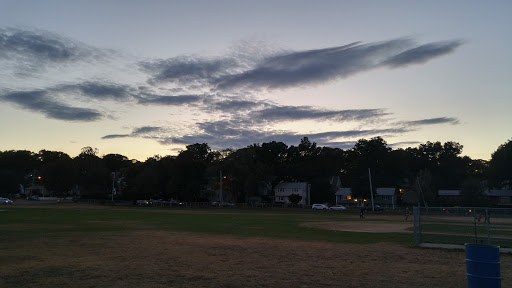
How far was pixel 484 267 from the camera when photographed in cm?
885

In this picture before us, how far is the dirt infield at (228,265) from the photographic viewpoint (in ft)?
39.0

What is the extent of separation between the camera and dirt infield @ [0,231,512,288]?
11.9m

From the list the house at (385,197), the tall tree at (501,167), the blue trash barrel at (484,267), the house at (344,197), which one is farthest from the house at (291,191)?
the blue trash barrel at (484,267)

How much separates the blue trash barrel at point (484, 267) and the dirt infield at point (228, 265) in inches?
122

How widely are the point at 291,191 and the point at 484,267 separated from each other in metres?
108

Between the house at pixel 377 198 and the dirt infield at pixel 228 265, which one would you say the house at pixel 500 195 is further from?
the dirt infield at pixel 228 265

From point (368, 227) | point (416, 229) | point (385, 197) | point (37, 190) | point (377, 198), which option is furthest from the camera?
point (37, 190)

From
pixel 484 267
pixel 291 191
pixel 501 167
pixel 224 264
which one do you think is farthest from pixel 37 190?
pixel 484 267

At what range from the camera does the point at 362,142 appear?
136 m

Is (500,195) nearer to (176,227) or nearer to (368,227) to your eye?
(368,227)

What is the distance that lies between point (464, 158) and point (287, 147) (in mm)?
66807

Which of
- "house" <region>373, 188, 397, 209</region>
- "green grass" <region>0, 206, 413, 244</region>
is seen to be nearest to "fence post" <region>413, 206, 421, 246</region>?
"green grass" <region>0, 206, 413, 244</region>

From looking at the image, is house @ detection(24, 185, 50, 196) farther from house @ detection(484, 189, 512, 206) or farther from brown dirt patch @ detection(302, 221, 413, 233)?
house @ detection(484, 189, 512, 206)

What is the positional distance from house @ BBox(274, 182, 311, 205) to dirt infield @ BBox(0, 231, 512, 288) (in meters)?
91.4
